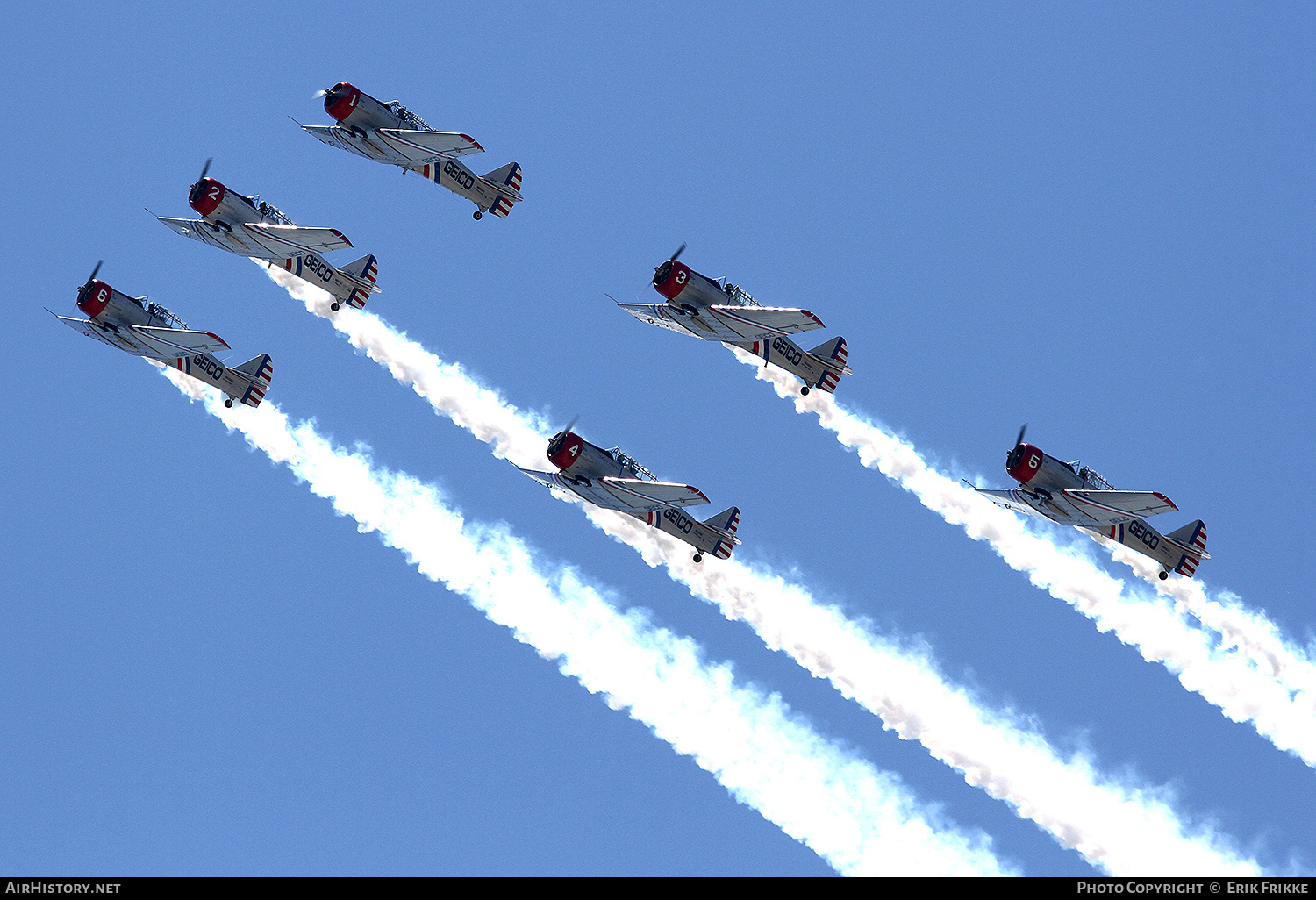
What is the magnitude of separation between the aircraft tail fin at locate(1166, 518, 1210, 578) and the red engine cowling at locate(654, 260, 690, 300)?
20.3 m

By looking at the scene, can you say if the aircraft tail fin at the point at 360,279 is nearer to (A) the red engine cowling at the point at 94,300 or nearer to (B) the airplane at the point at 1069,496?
(A) the red engine cowling at the point at 94,300

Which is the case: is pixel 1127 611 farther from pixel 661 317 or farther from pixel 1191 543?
pixel 661 317

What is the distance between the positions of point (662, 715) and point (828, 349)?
15494mm

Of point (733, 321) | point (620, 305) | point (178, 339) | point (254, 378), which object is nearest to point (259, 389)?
point (254, 378)

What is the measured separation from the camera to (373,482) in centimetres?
7550

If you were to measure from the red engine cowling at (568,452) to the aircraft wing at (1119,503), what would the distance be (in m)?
17.3

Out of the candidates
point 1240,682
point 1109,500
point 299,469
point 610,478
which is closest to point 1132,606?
point 1240,682

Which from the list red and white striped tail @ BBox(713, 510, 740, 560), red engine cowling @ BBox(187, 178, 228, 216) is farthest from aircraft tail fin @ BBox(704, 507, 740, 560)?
red engine cowling @ BBox(187, 178, 228, 216)

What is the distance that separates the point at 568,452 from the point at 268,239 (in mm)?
14960

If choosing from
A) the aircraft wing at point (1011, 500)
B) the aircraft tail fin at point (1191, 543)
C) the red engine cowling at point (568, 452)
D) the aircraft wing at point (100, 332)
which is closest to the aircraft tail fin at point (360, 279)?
the aircraft wing at point (100, 332)

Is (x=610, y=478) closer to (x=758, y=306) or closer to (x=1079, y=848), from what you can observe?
(x=758, y=306)

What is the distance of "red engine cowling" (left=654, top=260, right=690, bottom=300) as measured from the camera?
216 ft

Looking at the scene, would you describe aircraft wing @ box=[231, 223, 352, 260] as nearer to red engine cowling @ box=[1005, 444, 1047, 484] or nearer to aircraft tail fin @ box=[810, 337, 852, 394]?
aircraft tail fin @ box=[810, 337, 852, 394]
